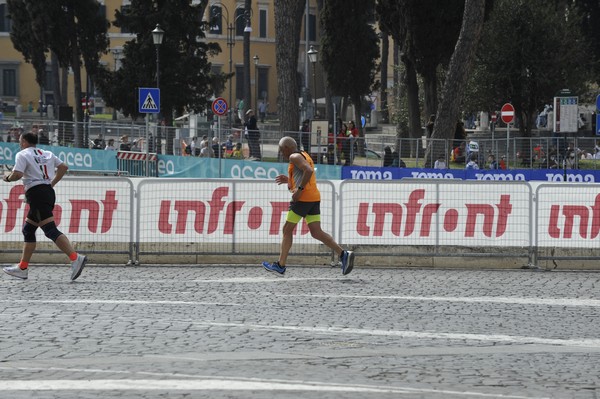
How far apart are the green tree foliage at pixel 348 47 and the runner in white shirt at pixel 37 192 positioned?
4407cm

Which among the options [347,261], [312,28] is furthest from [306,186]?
[312,28]

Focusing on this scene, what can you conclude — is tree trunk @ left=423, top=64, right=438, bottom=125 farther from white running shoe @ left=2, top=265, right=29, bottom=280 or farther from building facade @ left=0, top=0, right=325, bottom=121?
building facade @ left=0, top=0, right=325, bottom=121

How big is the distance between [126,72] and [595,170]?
76.8 ft

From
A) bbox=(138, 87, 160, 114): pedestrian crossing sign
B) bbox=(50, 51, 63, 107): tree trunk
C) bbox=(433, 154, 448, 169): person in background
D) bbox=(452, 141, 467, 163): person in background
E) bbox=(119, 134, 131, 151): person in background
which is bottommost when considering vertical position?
A: bbox=(433, 154, 448, 169): person in background

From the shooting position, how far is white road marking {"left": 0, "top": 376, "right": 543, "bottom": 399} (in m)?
7.28

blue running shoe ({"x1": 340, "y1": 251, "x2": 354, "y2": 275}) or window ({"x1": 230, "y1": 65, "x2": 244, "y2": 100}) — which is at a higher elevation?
window ({"x1": 230, "y1": 65, "x2": 244, "y2": 100})

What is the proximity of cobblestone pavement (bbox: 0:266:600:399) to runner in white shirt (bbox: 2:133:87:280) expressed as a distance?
0.31 metres

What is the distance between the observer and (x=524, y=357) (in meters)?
8.67

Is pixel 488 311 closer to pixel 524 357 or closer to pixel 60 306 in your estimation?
pixel 524 357

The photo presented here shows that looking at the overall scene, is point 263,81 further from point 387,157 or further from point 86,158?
point 387,157

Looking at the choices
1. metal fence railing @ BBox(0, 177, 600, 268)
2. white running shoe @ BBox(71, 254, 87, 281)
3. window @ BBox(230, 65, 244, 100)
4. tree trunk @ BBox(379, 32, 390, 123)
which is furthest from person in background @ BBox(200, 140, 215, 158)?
window @ BBox(230, 65, 244, 100)

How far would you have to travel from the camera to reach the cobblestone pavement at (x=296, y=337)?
295 inches

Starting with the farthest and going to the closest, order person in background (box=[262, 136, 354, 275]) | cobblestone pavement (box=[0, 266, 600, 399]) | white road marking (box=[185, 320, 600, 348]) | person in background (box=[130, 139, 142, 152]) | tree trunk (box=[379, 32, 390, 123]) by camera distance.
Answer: tree trunk (box=[379, 32, 390, 123]) < person in background (box=[130, 139, 142, 152]) < person in background (box=[262, 136, 354, 275]) < white road marking (box=[185, 320, 600, 348]) < cobblestone pavement (box=[0, 266, 600, 399])

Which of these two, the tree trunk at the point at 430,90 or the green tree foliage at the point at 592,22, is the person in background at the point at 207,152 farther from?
the green tree foliage at the point at 592,22
